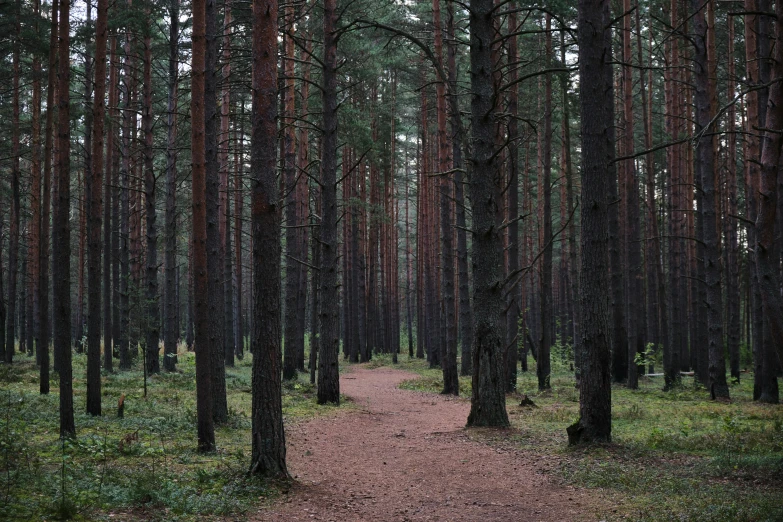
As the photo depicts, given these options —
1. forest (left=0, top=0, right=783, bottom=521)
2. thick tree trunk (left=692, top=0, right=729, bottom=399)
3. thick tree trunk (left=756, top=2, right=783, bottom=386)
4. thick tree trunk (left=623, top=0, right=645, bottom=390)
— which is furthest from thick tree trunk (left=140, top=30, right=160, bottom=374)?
thick tree trunk (left=756, top=2, right=783, bottom=386)

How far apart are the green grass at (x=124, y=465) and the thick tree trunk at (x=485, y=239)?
4.29 metres

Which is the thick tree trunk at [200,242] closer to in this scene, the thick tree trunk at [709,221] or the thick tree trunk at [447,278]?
the thick tree trunk at [447,278]

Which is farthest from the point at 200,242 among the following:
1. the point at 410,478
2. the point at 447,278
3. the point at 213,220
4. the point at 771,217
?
the point at 447,278

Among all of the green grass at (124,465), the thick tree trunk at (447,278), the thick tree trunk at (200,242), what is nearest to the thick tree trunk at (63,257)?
the green grass at (124,465)

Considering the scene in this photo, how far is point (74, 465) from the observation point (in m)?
6.69

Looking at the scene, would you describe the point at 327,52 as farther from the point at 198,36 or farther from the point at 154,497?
the point at 154,497

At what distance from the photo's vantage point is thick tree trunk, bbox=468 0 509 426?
10.7 metres

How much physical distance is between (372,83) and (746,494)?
30.9m

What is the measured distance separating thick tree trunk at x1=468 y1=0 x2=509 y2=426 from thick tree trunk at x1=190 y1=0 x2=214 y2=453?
15.6ft

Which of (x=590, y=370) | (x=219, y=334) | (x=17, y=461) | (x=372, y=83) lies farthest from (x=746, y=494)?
(x=372, y=83)

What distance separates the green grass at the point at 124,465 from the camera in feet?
18.1

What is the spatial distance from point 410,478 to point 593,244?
433 centimetres

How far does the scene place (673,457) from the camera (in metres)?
8.12

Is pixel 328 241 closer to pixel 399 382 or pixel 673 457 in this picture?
pixel 673 457
